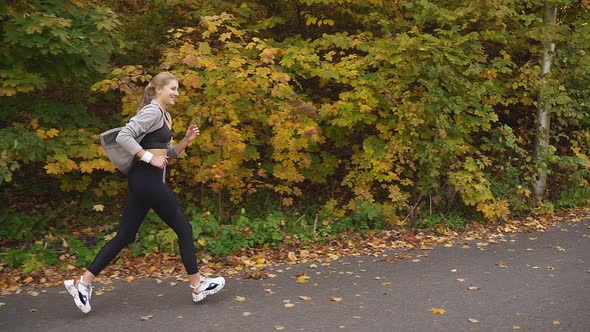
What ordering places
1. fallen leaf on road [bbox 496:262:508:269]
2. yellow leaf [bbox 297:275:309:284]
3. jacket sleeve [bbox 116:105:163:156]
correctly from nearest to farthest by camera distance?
jacket sleeve [bbox 116:105:163:156] < yellow leaf [bbox 297:275:309:284] < fallen leaf on road [bbox 496:262:508:269]

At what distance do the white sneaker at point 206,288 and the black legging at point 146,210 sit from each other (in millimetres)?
133

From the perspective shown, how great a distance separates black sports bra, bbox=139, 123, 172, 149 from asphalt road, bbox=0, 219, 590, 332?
1365 mm

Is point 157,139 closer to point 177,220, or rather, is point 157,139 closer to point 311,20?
point 177,220

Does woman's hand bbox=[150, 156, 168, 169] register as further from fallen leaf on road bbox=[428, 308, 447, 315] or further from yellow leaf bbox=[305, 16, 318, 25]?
yellow leaf bbox=[305, 16, 318, 25]

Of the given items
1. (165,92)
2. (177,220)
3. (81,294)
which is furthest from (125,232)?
(165,92)

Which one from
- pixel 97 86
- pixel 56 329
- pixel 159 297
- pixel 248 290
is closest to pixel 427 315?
pixel 248 290

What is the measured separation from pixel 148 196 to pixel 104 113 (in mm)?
3486

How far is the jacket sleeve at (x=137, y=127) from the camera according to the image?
4.64 metres

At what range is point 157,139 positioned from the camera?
491 cm

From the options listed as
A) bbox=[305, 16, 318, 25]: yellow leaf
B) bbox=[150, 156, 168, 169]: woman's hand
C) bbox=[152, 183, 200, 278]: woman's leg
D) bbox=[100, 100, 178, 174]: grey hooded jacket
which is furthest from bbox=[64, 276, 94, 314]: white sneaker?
bbox=[305, 16, 318, 25]: yellow leaf

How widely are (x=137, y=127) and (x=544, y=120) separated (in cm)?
689

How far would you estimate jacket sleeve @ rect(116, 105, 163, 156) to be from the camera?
4.64 metres

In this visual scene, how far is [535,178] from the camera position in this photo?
9055 mm

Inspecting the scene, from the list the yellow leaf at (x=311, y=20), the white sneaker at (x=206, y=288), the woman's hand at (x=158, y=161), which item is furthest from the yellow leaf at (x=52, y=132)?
the yellow leaf at (x=311, y=20)
